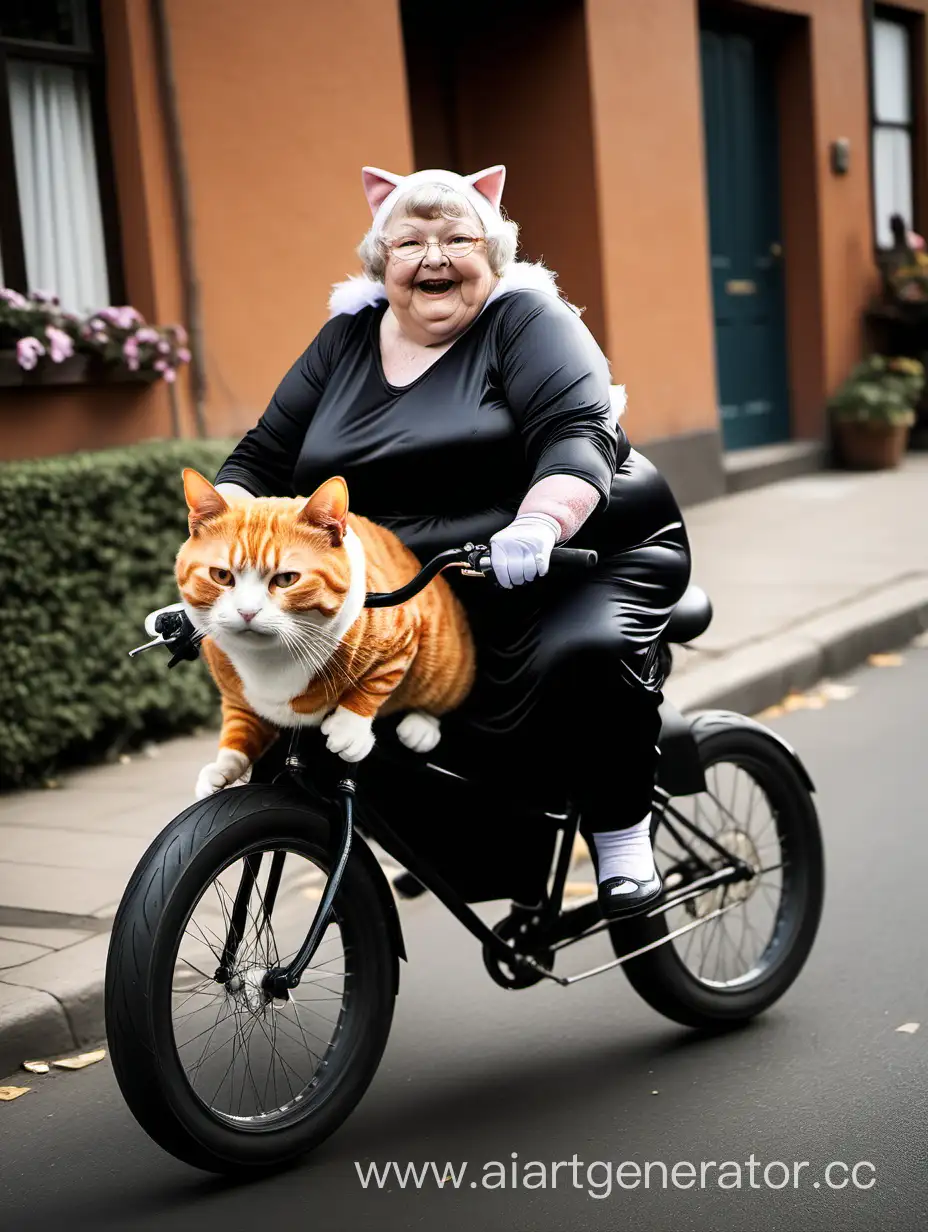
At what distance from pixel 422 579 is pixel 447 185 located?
86 centimetres

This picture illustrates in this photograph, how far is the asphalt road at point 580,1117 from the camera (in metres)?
2.92

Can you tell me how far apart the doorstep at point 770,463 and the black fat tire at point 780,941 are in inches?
350

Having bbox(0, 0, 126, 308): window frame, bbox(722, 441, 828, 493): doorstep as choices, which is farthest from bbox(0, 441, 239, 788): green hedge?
bbox(722, 441, 828, 493): doorstep

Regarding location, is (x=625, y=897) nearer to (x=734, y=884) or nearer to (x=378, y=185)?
(x=734, y=884)

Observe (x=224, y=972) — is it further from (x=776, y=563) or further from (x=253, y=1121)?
(x=776, y=563)

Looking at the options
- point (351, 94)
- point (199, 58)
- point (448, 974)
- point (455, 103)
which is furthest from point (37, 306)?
point (455, 103)

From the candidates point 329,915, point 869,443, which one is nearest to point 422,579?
point 329,915

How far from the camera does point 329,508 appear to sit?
2789 mm

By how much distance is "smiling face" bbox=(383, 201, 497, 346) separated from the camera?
3.14 m

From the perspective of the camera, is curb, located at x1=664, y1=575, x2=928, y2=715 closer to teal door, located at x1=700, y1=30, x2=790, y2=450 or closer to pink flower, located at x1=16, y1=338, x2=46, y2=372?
pink flower, located at x1=16, y1=338, x2=46, y2=372

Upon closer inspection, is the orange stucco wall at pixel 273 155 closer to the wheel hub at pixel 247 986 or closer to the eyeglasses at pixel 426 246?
the eyeglasses at pixel 426 246

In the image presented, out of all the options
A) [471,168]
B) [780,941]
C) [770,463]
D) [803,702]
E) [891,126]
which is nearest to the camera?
[780,941]

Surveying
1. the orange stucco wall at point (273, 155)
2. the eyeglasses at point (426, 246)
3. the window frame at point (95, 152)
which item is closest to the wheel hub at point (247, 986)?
the eyeglasses at point (426, 246)

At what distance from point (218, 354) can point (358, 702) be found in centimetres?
556
